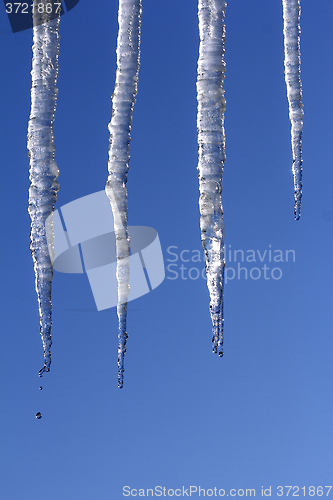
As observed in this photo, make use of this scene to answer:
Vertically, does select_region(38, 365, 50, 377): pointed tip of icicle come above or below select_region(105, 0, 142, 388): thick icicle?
below

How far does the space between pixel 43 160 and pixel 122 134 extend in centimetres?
64

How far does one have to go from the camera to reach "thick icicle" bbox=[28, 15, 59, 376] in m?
2.81

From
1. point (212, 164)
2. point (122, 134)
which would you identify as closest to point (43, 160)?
point (122, 134)

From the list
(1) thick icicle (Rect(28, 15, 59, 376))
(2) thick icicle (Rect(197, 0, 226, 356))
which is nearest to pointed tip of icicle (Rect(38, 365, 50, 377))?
(1) thick icicle (Rect(28, 15, 59, 376))

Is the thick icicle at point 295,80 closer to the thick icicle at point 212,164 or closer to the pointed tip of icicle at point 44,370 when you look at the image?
the thick icicle at point 212,164

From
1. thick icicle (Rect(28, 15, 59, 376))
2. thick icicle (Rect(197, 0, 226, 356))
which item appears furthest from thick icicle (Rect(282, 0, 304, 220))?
thick icicle (Rect(28, 15, 59, 376))

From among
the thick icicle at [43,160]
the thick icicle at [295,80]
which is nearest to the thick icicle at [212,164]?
the thick icicle at [295,80]

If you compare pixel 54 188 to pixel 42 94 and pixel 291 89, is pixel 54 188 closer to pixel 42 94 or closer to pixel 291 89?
pixel 42 94

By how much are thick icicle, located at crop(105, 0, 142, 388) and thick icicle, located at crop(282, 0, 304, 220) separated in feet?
4.16

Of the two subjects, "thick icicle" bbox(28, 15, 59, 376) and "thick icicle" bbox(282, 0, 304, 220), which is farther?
"thick icicle" bbox(282, 0, 304, 220)

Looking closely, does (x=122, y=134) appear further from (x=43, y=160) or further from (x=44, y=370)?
(x=44, y=370)

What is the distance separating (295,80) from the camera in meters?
3.12

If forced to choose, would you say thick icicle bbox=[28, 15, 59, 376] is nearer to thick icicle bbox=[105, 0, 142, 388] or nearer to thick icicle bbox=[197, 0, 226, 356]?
thick icicle bbox=[105, 0, 142, 388]

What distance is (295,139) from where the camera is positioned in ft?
10.2
